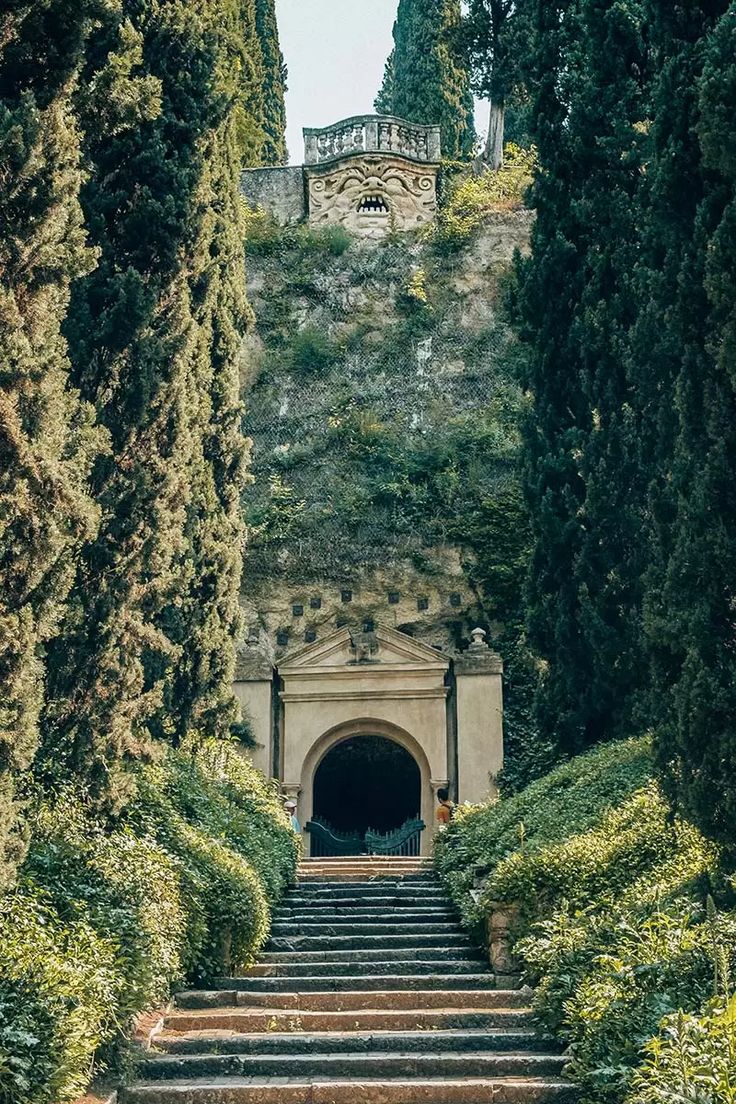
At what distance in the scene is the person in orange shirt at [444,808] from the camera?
55.9ft

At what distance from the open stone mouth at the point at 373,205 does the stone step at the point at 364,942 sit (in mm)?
19651

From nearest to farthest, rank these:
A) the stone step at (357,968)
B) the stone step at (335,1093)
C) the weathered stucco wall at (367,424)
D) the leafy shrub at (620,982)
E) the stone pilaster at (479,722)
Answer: the leafy shrub at (620,982) < the stone step at (335,1093) < the stone step at (357,968) < the stone pilaster at (479,722) < the weathered stucco wall at (367,424)

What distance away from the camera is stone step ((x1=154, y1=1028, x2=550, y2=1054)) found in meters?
7.69

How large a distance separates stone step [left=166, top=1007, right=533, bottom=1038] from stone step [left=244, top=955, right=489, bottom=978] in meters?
1.38

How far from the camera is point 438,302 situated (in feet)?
84.6

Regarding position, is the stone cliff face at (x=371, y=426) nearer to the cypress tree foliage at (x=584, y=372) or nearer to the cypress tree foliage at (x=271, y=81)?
the cypress tree foliage at (x=584, y=372)

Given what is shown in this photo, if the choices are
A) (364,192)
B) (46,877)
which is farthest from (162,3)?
(364,192)

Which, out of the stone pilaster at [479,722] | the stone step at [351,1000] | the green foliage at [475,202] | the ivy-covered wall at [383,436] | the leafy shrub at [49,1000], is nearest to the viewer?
the leafy shrub at [49,1000]

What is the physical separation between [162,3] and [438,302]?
14480 mm

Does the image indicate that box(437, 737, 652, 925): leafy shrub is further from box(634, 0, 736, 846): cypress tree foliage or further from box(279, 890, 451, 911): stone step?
box(634, 0, 736, 846): cypress tree foliage

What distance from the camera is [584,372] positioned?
13828 millimetres

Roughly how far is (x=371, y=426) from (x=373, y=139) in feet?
26.3

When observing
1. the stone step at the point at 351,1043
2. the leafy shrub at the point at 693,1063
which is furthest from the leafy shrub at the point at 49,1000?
the leafy shrub at the point at 693,1063

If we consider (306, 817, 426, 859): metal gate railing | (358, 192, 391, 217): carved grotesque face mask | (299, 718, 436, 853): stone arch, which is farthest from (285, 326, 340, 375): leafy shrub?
(306, 817, 426, 859): metal gate railing
